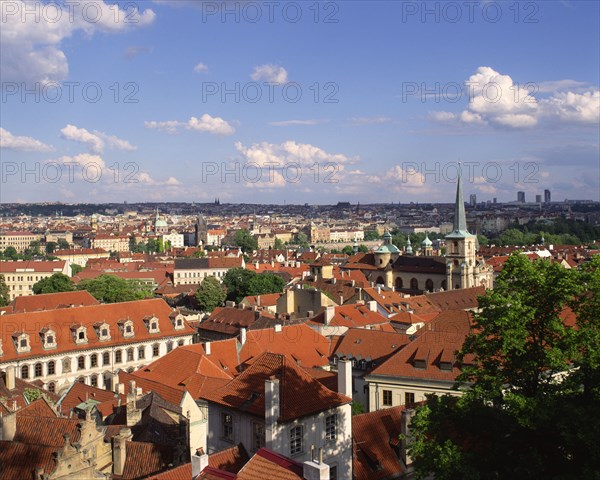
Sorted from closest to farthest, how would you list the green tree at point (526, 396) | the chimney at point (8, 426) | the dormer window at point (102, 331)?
the green tree at point (526, 396)
the chimney at point (8, 426)
the dormer window at point (102, 331)

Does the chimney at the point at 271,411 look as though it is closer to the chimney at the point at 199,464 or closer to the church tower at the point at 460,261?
the chimney at the point at 199,464

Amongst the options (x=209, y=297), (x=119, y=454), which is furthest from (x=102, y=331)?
(x=209, y=297)

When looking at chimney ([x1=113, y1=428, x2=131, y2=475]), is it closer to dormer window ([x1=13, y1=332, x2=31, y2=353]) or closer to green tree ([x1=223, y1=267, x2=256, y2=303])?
dormer window ([x1=13, y1=332, x2=31, y2=353])

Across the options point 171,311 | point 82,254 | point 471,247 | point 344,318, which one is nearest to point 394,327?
point 344,318

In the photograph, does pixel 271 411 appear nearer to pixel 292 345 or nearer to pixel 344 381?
pixel 344 381

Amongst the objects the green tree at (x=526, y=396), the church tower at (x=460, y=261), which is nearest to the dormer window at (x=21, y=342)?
the green tree at (x=526, y=396)

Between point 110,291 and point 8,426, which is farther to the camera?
point 110,291

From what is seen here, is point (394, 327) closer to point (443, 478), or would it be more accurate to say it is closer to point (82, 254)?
point (443, 478)

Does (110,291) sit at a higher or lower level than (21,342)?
higher
